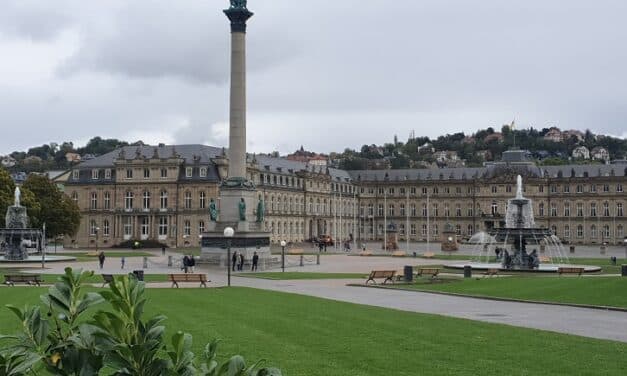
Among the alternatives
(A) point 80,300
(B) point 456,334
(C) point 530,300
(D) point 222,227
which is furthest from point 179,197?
(A) point 80,300

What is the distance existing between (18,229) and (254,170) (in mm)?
59445

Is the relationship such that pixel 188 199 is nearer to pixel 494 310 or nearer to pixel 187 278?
pixel 187 278

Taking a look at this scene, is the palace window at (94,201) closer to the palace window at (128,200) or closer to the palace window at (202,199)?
the palace window at (128,200)

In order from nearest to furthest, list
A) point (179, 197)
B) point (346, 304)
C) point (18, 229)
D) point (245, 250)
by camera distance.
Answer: point (346, 304)
point (245, 250)
point (18, 229)
point (179, 197)

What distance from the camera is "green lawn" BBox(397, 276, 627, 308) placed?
32375mm

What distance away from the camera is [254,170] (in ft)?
417

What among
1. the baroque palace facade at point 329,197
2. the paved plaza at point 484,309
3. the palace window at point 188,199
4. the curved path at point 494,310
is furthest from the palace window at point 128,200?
the curved path at point 494,310

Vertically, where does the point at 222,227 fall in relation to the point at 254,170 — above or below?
below

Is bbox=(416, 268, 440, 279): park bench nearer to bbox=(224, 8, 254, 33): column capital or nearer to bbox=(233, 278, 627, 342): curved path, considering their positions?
bbox=(233, 278, 627, 342): curved path

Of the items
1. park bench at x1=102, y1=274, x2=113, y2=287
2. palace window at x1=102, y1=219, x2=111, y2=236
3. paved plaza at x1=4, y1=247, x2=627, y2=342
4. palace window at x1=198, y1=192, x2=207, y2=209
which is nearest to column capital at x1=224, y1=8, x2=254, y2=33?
paved plaza at x1=4, y1=247, x2=627, y2=342

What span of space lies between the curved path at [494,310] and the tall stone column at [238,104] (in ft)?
85.2

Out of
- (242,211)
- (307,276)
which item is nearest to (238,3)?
(242,211)

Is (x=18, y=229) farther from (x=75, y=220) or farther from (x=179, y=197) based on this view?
(x=179, y=197)

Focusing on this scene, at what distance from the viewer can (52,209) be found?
334ft
